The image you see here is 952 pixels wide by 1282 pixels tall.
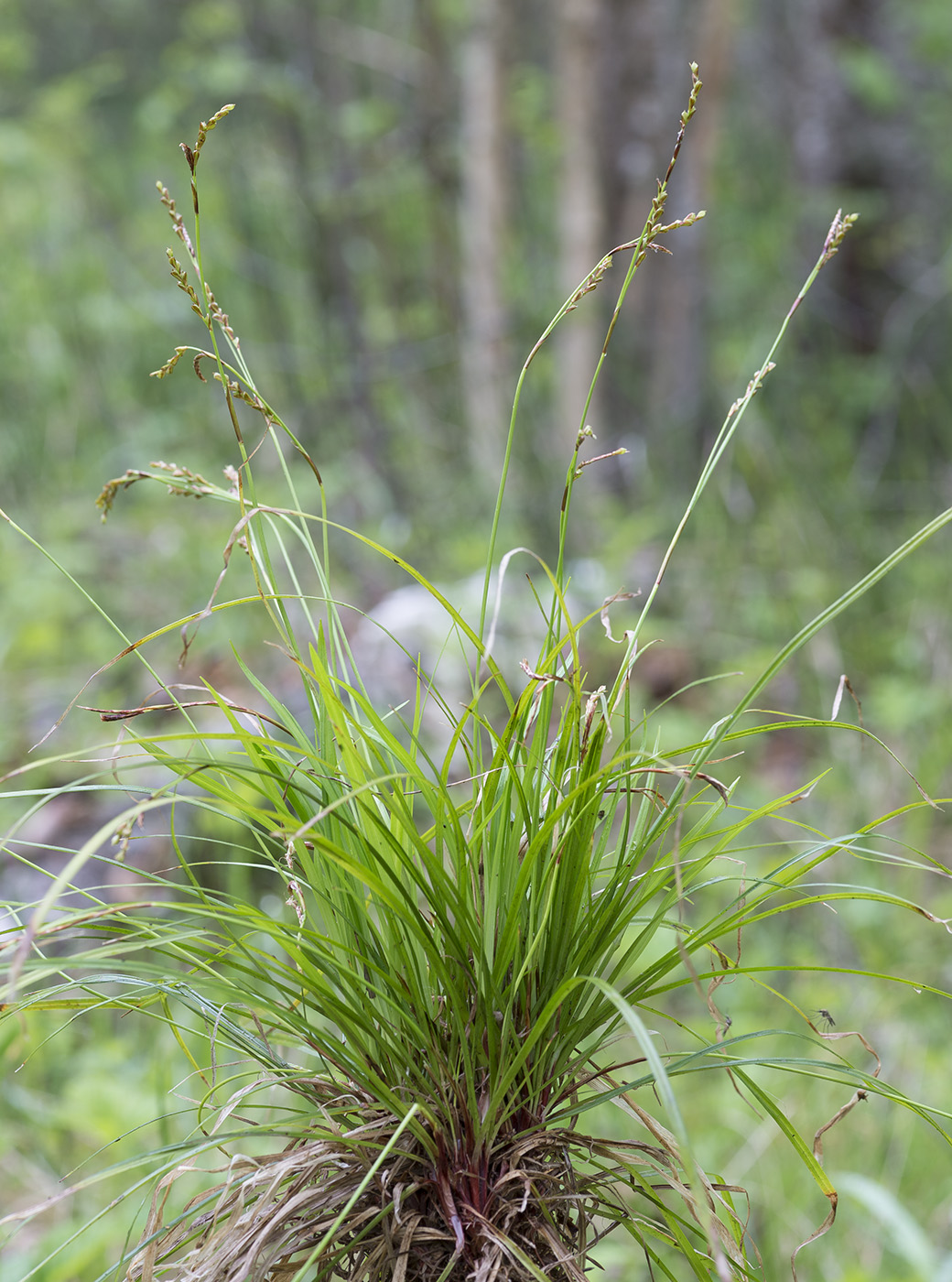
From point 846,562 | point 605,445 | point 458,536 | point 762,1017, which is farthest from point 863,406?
point 762,1017

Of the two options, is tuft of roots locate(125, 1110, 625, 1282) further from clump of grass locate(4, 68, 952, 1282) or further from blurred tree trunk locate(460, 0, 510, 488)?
A: blurred tree trunk locate(460, 0, 510, 488)

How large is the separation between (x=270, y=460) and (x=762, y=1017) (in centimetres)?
407

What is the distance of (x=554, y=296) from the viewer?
4.95 meters

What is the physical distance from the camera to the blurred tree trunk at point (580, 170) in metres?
3.78

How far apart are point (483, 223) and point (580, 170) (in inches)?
38.9

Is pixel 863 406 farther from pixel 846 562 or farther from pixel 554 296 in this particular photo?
pixel 846 562

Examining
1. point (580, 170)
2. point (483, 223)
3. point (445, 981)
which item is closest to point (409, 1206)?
point (445, 981)

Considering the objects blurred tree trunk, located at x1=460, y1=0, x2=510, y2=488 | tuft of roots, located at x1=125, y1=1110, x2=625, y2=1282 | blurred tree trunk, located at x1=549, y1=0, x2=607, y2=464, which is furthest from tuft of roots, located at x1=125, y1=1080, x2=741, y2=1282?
blurred tree trunk, located at x1=460, y1=0, x2=510, y2=488

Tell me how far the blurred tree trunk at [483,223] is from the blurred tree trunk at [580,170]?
0.54m

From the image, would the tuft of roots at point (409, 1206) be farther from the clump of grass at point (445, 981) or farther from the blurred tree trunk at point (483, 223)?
the blurred tree trunk at point (483, 223)

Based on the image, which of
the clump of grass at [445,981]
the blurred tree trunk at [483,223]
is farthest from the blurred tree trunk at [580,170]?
the clump of grass at [445,981]

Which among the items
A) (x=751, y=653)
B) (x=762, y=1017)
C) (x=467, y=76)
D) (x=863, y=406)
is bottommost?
(x=762, y=1017)

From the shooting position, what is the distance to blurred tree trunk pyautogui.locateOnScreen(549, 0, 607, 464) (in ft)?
12.4

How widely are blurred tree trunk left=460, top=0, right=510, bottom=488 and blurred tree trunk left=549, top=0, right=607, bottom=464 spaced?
0.54m
